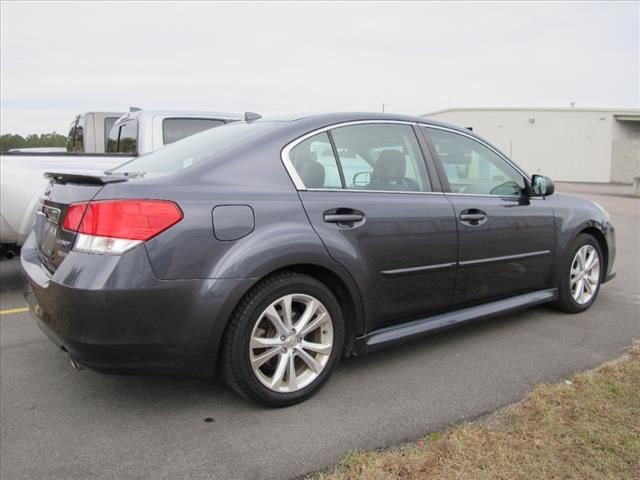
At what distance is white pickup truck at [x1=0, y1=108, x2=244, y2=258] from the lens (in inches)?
190

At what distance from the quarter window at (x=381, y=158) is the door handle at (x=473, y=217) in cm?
30

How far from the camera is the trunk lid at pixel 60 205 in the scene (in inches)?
100

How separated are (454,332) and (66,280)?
2.76 meters

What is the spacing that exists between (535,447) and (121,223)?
2.09 meters

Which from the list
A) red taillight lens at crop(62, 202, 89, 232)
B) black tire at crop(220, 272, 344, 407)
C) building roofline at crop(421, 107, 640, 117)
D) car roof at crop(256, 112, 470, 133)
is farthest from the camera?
building roofline at crop(421, 107, 640, 117)

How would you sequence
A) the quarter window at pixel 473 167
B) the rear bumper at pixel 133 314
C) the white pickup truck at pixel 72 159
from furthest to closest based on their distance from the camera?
the white pickup truck at pixel 72 159 < the quarter window at pixel 473 167 < the rear bumper at pixel 133 314

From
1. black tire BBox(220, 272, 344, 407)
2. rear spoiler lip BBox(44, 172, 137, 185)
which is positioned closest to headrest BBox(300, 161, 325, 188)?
black tire BBox(220, 272, 344, 407)

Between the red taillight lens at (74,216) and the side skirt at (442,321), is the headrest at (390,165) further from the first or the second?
the red taillight lens at (74,216)

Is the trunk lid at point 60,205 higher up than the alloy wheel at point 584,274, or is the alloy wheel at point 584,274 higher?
the trunk lid at point 60,205

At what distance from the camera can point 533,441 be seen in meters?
2.41

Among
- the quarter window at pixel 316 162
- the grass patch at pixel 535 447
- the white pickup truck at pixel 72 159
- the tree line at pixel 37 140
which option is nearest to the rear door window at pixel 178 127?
the white pickup truck at pixel 72 159

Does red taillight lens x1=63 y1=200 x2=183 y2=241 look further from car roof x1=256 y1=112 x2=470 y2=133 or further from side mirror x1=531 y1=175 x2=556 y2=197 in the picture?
side mirror x1=531 y1=175 x2=556 y2=197

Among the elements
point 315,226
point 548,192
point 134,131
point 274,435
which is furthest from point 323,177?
point 134,131

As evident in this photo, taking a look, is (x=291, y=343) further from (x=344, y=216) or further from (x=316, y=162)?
(x=316, y=162)
